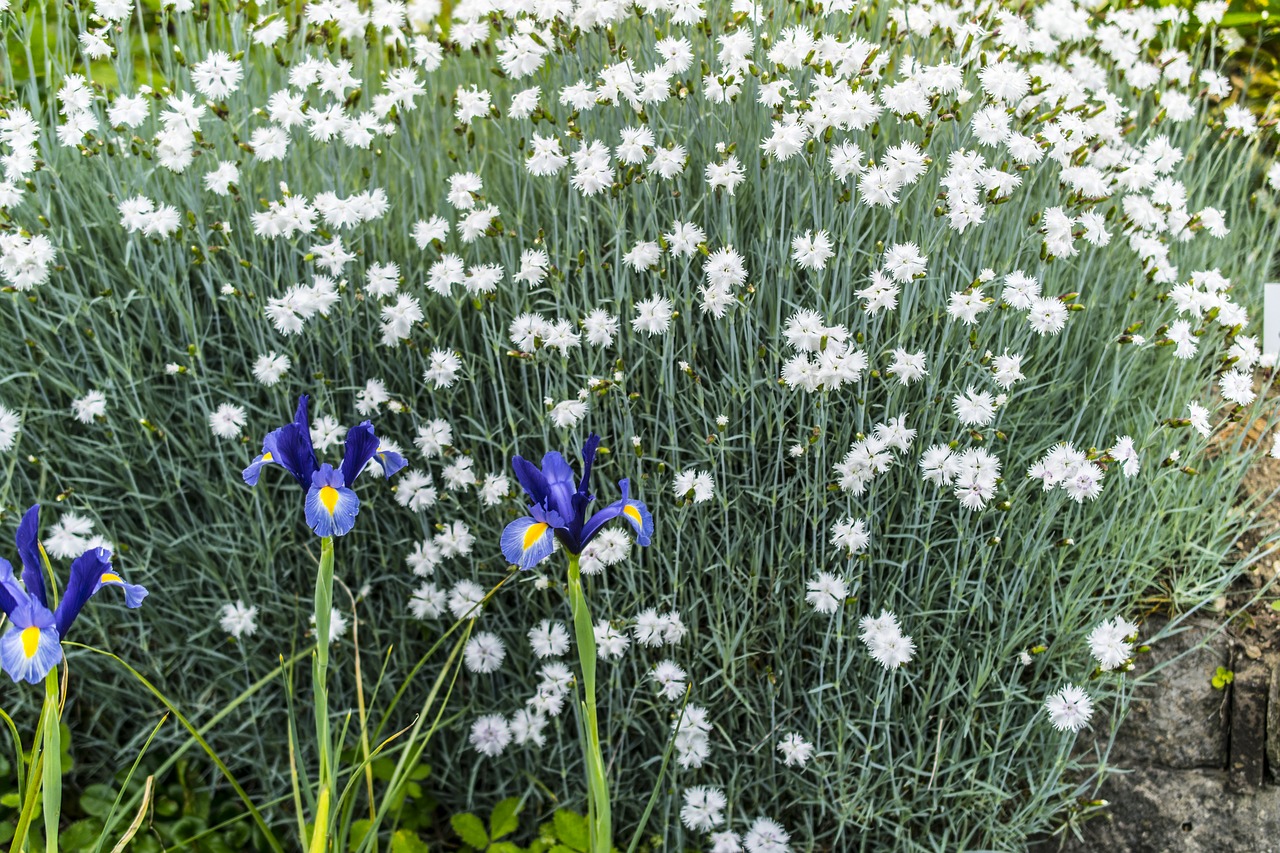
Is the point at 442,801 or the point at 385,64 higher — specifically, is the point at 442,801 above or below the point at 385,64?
below

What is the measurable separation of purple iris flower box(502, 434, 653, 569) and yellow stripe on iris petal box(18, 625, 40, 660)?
0.53 meters

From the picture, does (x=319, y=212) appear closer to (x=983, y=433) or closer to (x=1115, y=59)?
(x=983, y=433)

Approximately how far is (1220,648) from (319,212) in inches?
89.4

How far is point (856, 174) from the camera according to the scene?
2.10 metres

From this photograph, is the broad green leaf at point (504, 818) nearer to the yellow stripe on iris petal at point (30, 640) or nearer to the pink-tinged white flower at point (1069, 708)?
the pink-tinged white flower at point (1069, 708)

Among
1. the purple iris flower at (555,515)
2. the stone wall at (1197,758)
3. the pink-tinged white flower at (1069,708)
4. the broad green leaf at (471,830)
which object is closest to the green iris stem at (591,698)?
the purple iris flower at (555,515)

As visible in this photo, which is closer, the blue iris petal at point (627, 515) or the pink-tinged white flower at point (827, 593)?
the blue iris petal at point (627, 515)

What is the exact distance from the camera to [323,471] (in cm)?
132

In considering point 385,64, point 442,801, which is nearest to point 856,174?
point 385,64

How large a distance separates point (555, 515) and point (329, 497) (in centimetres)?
30

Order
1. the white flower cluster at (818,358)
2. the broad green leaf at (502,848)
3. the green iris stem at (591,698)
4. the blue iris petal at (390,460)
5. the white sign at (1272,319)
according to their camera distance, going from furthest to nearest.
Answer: the white sign at (1272,319), the broad green leaf at (502,848), the white flower cluster at (818,358), the blue iris petal at (390,460), the green iris stem at (591,698)

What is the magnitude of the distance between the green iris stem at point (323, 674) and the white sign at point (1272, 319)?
2207mm

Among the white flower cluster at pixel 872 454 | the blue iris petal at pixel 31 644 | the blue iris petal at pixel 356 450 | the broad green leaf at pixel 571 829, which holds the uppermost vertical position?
the blue iris petal at pixel 356 450

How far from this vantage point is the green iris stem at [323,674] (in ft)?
4.24
